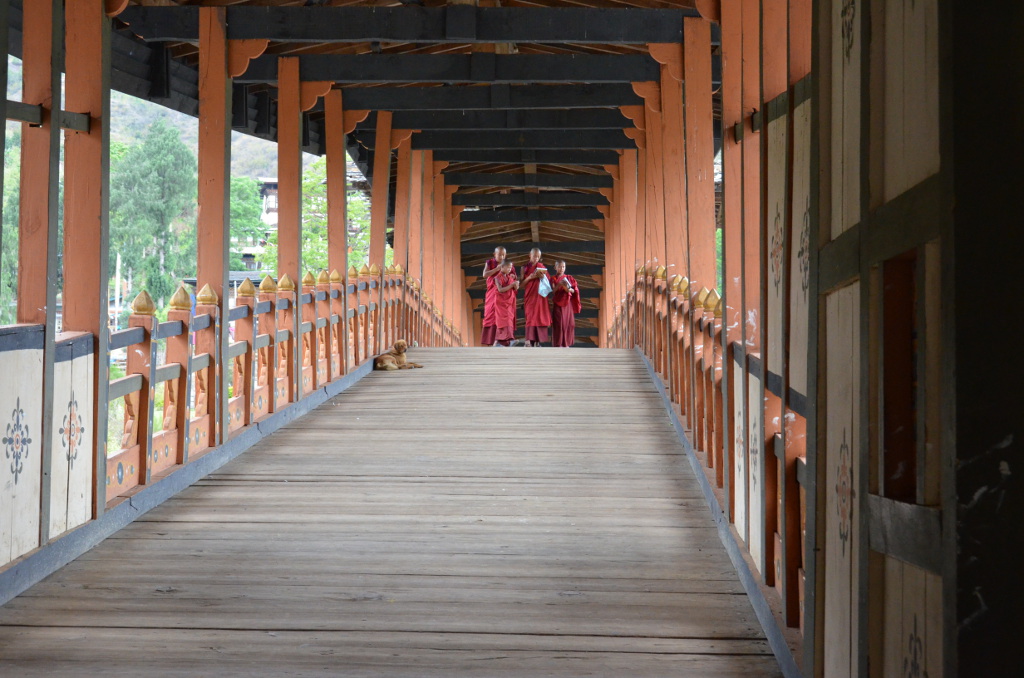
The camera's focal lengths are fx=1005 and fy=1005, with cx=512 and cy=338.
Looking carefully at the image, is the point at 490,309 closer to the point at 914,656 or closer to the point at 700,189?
the point at 700,189

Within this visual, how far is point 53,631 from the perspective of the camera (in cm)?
312

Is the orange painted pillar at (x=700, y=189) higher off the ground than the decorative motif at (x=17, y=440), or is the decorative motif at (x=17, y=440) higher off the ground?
the orange painted pillar at (x=700, y=189)

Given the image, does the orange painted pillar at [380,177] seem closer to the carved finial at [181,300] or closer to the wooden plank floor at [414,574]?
the wooden plank floor at [414,574]

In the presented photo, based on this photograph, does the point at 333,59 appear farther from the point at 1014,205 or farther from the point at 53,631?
the point at 1014,205

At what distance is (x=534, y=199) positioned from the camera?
18.8m

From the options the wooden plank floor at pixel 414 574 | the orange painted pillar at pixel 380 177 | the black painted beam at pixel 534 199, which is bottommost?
the wooden plank floor at pixel 414 574

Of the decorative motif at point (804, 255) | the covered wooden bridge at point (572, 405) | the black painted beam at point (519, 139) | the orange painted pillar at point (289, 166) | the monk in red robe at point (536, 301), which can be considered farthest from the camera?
the monk in red robe at point (536, 301)

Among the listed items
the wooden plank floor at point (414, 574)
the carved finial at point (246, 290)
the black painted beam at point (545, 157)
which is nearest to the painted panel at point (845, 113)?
the wooden plank floor at point (414, 574)

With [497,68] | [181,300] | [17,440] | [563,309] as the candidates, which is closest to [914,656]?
→ [17,440]

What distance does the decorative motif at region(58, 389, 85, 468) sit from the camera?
3.86m

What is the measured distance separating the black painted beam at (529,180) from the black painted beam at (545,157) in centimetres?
209

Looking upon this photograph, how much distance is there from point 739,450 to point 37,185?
2842 millimetres

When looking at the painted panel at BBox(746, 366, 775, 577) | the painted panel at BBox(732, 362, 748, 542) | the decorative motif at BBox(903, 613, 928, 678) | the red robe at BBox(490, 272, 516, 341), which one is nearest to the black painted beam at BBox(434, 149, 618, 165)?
the red robe at BBox(490, 272, 516, 341)

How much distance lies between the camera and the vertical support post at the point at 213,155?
21.2 feet
